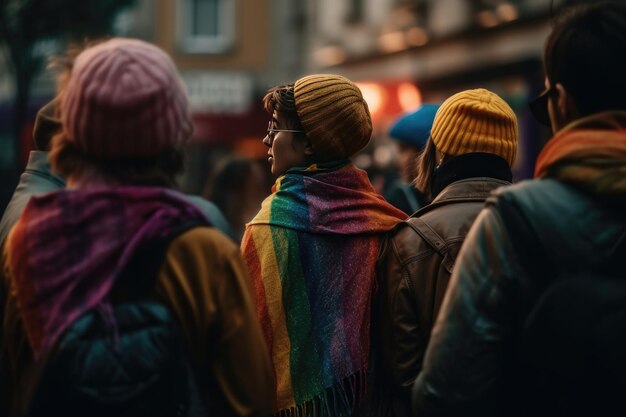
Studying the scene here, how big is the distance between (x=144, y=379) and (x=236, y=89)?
2650cm

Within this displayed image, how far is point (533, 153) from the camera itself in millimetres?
18297

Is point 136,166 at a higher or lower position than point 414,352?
higher

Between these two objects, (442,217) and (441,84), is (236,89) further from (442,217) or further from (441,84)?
(442,217)

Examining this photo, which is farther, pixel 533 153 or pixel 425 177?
pixel 533 153

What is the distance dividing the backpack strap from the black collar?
0.73 ft

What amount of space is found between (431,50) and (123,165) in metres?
Answer: 19.8

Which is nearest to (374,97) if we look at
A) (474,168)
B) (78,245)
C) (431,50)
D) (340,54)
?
(431,50)

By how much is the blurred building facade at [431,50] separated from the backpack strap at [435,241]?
6788mm

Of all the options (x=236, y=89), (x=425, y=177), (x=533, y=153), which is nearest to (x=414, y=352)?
(x=425, y=177)

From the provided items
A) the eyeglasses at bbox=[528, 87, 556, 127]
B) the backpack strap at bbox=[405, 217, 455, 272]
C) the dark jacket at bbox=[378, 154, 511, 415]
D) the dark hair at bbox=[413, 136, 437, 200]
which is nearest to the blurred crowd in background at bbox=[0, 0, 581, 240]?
the dark hair at bbox=[413, 136, 437, 200]

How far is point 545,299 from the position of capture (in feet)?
8.60

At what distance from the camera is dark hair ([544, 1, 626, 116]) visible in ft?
8.98

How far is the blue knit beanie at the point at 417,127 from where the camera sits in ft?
18.7

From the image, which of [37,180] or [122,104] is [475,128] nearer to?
[37,180]
